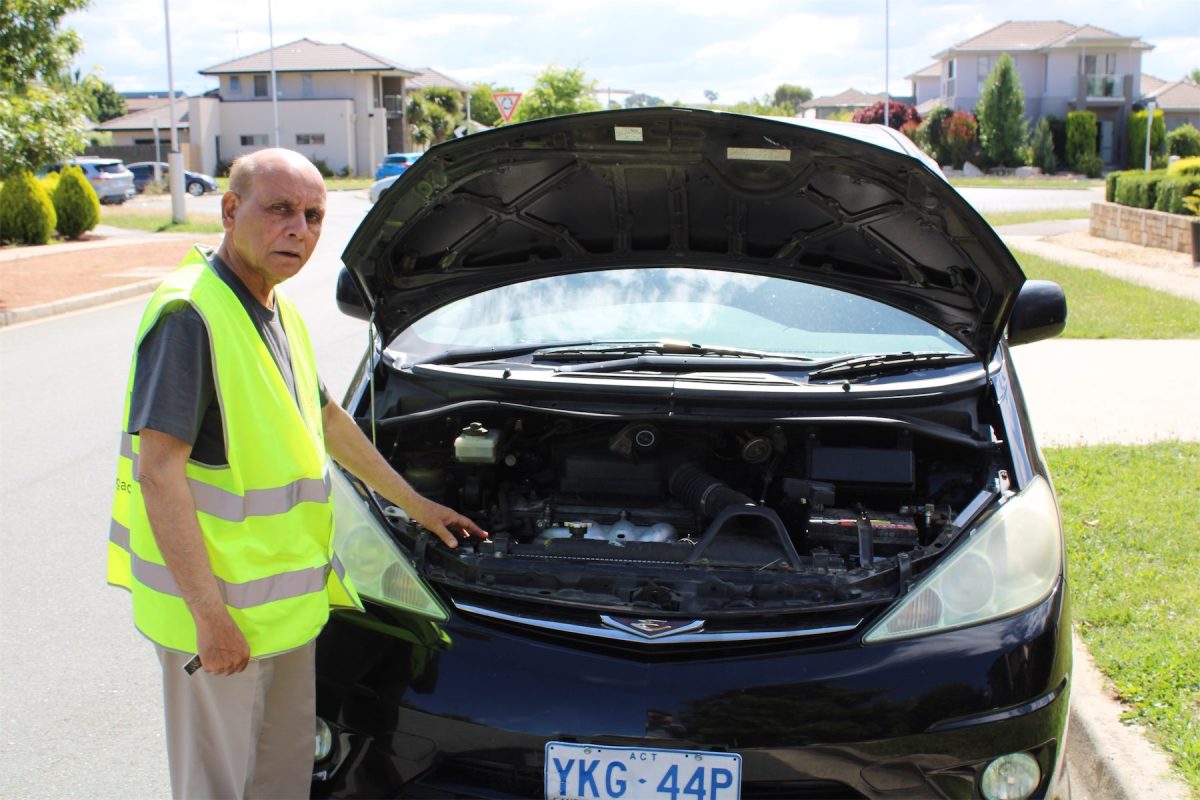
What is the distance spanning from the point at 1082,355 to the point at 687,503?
25.0 ft

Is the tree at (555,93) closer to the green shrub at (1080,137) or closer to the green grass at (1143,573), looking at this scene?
the green shrub at (1080,137)

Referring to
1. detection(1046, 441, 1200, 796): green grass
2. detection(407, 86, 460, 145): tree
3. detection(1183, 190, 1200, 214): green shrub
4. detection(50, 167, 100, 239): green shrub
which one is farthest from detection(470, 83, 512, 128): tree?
detection(1046, 441, 1200, 796): green grass

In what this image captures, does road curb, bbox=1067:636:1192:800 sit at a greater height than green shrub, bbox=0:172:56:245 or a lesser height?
lesser

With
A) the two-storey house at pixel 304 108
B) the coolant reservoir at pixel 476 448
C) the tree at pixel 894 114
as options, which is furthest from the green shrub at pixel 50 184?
the tree at pixel 894 114

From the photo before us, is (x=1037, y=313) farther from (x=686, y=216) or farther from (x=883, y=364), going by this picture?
(x=686, y=216)

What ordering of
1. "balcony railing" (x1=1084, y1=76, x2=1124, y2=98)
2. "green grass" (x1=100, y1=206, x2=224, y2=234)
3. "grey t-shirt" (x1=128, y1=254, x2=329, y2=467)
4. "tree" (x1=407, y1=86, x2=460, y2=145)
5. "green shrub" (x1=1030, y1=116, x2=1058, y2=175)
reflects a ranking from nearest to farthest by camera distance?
"grey t-shirt" (x1=128, y1=254, x2=329, y2=467)
"green grass" (x1=100, y1=206, x2=224, y2=234)
"green shrub" (x1=1030, y1=116, x2=1058, y2=175)
"balcony railing" (x1=1084, y1=76, x2=1124, y2=98)
"tree" (x1=407, y1=86, x2=460, y2=145)

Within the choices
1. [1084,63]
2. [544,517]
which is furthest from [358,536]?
[1084,63]

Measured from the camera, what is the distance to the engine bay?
9.31 feet

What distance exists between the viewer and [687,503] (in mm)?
3484

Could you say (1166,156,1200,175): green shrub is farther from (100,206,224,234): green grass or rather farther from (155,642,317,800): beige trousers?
(155,642,317,800): beige trousers

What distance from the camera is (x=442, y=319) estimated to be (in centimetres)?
400

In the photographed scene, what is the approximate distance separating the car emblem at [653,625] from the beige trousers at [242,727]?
702mm

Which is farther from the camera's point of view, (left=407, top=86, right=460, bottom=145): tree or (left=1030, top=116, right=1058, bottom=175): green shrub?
(left=407, top=86, right=460, bottom=145): tree

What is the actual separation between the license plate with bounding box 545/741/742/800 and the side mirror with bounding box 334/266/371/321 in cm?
180
